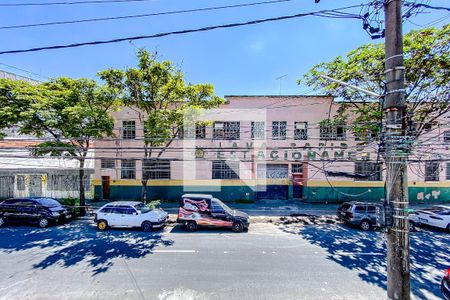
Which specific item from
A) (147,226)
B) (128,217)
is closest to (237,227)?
(147,226)

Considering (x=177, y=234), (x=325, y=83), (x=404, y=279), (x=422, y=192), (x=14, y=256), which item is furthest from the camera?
(x=422, y=192)

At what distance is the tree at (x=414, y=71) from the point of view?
35.3 ft

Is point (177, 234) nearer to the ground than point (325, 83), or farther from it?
nearer to the ground

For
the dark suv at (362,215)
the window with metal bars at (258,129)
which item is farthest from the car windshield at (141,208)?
the dark suv at (362,215)

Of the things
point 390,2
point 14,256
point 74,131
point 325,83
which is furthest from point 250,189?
point 390,2

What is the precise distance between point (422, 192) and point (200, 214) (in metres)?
18.7

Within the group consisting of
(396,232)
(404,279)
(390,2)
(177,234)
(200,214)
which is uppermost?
(390,2)

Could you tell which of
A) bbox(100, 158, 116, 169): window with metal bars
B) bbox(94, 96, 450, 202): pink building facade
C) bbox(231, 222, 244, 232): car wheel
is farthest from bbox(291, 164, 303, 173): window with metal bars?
bbox(100, 158, 116, 169): window with metal bars

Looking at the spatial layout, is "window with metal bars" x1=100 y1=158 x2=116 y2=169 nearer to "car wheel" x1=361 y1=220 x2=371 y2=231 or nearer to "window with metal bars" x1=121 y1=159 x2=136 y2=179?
"window with metal bars" x1=121 y1=159 x2=136 y2=179

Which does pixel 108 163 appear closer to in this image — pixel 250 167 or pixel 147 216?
pixel 147 216

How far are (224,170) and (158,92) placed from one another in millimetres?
8758

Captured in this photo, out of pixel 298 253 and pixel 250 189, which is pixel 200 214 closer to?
pixel 298 253

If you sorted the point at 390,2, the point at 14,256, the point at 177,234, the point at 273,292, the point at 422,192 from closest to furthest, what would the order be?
1. the point at 390,2
2. the point at 273,292
3. the point at 14,256
4. the point at 177,234
5. the point at 422,192

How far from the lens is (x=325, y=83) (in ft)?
43.4
